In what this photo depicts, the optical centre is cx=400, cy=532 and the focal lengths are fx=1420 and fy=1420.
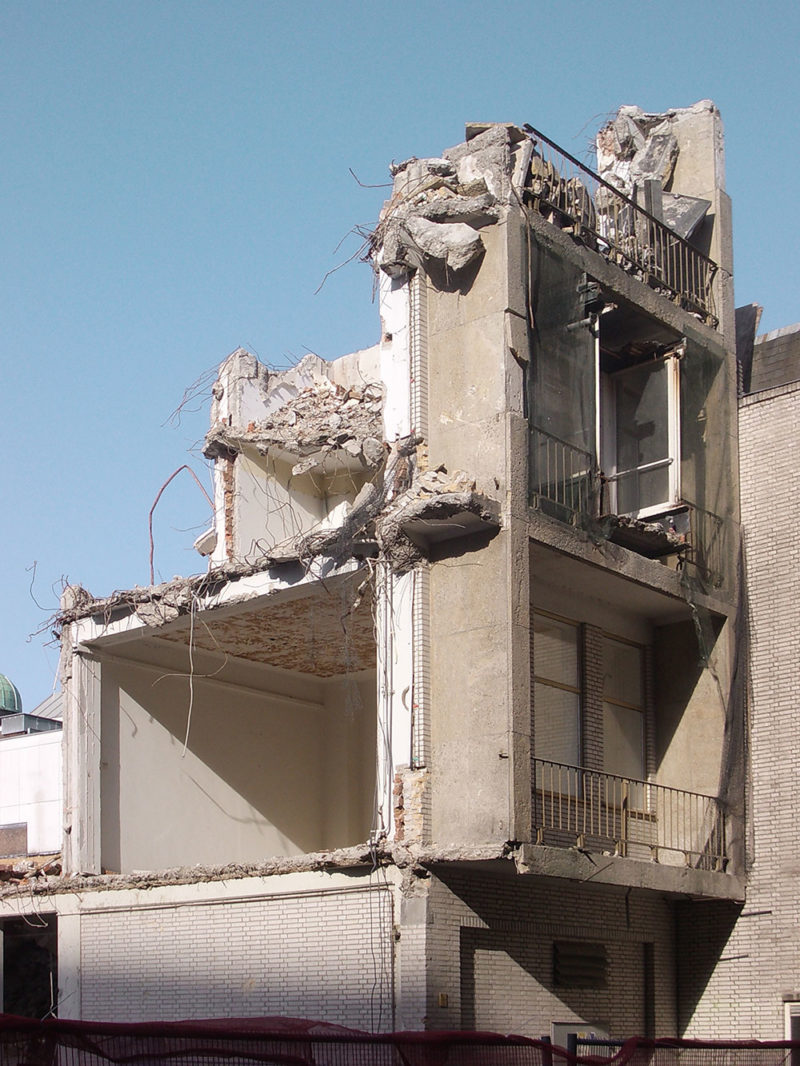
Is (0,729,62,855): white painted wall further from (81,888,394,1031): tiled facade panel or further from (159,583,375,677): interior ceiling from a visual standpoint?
(159,583,375,677): interior ceiling

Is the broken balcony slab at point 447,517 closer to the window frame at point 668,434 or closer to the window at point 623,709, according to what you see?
the window frame at point 668,434

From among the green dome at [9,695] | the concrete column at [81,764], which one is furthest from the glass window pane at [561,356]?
the green dome at [9,695]

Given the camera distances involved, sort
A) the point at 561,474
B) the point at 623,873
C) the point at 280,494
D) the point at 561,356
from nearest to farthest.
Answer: the point at 623,873 → the point at 561,474 → the point at 561,356 → the point at 280,494

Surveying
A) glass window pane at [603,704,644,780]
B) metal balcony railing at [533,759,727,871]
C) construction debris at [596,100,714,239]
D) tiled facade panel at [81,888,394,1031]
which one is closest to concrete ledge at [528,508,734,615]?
glass window pane at [603,704,644,780]

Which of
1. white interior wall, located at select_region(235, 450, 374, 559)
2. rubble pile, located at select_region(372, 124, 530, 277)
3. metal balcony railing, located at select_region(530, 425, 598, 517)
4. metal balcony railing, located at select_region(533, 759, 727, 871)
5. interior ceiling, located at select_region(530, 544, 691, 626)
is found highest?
rubble pile, located at select_region(372, 124, 530, 277)

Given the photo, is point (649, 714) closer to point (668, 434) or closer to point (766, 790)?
point (766, 790)

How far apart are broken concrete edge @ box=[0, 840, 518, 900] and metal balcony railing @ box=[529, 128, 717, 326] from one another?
285 inches

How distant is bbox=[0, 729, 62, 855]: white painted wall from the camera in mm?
19297

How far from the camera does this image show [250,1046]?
25.0ft

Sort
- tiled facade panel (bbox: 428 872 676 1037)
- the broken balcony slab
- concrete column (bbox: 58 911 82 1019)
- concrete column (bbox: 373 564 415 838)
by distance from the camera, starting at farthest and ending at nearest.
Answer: concrete column (bbox: 58 911 82 1019)
concrete column (bbox: 373 564 415 838)
the broken balcony slab
tiled facade panel (bbox: 428 872 676 1037)

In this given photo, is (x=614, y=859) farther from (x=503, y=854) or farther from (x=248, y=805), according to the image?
(x=248, y=805)

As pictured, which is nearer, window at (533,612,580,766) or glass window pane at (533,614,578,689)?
window at (533,612,580,766)

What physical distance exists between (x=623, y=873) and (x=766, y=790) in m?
3.00

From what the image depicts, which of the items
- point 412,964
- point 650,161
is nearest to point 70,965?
point 412,964
